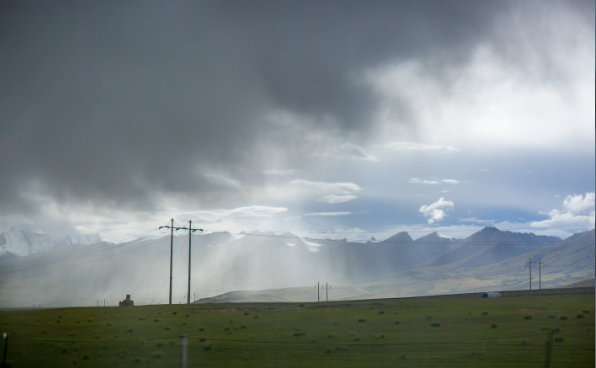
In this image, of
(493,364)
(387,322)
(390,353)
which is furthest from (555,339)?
(387,322)

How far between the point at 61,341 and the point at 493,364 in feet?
96.8

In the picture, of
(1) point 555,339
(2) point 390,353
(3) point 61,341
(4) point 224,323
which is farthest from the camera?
(4) point 224,323

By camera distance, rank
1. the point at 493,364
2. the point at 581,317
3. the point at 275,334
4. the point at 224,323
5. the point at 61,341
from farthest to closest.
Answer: the point at 224,323
the point at 581,317
the point at 275,334
the point at 61,341
the point at 493,364

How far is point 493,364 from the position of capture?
24438mm

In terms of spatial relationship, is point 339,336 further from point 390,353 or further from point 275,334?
point 390,353

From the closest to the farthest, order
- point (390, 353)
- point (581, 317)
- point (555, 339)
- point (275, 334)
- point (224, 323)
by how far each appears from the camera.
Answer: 1. point (390, 353)
2. point (555, 339)
3. point (275, 334)
4. point (581, 317)
5. point (224, 323)

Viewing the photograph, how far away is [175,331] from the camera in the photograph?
43469mm

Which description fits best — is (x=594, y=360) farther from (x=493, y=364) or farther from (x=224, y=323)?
(x=224, y=323)

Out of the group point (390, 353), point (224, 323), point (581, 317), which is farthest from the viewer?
point (224, 323)

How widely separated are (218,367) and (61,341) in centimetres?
1738

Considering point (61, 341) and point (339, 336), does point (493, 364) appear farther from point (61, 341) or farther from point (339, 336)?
point (61, 341)

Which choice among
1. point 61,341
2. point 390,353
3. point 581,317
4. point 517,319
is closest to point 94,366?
point 61,341

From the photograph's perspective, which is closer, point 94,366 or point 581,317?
point 94,366

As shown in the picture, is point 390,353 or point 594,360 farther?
point 390,353
